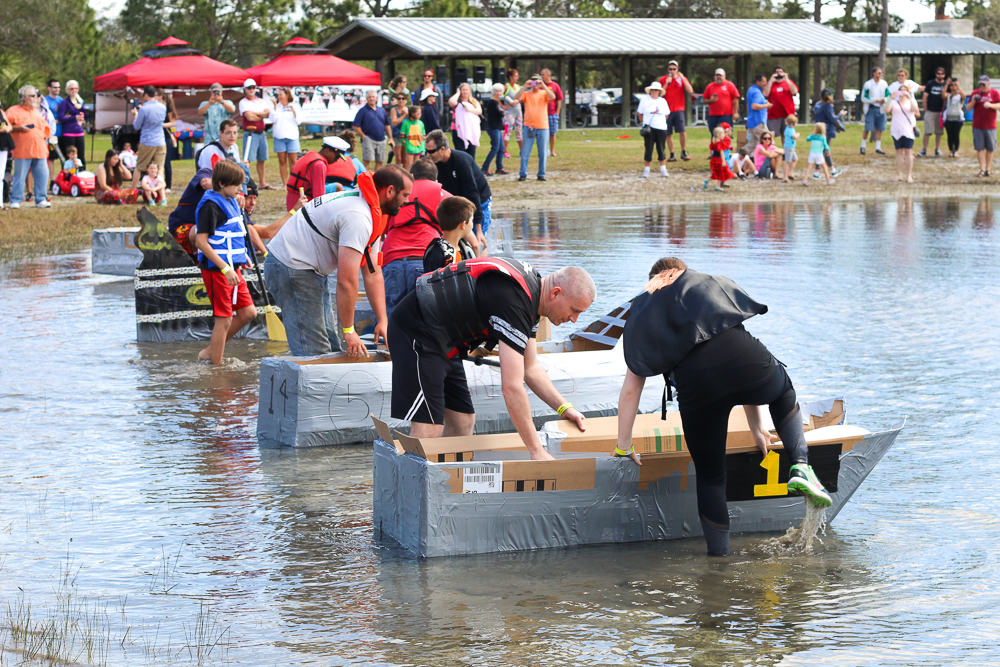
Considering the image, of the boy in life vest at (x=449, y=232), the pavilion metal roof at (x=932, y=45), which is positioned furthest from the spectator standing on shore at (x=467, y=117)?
the pavilion metal roof at (x=932, y=45)

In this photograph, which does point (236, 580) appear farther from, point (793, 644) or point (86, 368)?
point (86, 368)

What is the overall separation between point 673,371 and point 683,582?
3.12ft

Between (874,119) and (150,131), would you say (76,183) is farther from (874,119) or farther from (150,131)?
(874,119)

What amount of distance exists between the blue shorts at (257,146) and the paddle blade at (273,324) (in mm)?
11625

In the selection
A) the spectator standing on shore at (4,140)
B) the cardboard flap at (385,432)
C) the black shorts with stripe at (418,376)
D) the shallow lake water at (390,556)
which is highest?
the spectator standing on shore at (4,140)

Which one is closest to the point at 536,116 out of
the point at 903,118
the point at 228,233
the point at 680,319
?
the point at 903,118

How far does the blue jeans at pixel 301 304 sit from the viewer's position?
7637 millimetres

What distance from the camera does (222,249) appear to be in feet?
30.3

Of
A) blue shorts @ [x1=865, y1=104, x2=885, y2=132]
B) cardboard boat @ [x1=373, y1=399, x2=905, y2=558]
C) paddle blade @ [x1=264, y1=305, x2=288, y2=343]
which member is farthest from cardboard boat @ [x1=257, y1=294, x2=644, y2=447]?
blue shorts @ [x1=865, y1=104, x2=885, y2=132]

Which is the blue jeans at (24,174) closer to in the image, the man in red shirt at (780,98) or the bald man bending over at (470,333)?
the man in red shirt at (780,98)

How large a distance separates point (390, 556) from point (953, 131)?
2568cm

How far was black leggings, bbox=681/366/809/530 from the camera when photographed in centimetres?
507

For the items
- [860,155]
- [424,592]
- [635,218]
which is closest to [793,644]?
[424,592]

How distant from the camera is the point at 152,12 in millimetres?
57750
